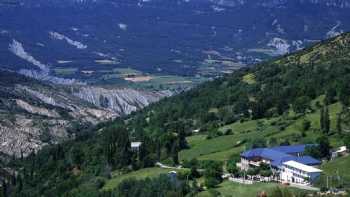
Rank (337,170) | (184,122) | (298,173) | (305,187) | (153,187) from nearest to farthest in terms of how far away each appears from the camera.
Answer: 1. (305,187)
2. (337,170)
3. (298,173)
4. (153,187)
5. (184,122)

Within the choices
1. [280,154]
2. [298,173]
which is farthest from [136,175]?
[298,173]

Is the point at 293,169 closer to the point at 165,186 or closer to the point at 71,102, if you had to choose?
the point at 165,186

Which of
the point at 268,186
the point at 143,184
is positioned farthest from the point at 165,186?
the point at 268,186

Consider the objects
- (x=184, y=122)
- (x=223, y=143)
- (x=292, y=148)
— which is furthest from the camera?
(x=184, y=122)

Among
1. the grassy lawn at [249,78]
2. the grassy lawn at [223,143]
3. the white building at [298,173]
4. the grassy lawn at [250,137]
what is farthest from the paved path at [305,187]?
the grassy lawn at [249,78]

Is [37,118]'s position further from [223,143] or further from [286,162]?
[286,162]
